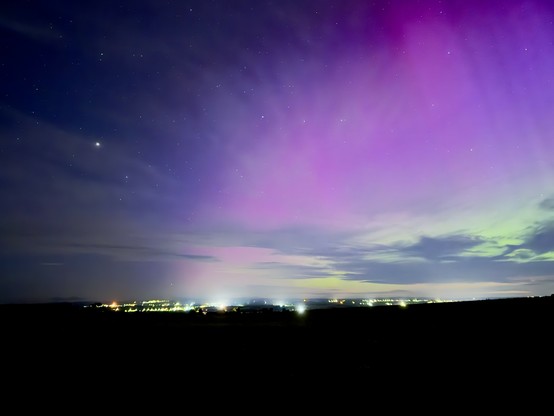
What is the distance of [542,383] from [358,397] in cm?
477

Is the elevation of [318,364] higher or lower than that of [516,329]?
lower

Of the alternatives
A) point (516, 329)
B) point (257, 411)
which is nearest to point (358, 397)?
point (257, 411)

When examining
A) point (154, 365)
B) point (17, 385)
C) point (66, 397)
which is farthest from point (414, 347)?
point (17, 385)

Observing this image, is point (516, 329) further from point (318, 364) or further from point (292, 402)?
point (292, 402)

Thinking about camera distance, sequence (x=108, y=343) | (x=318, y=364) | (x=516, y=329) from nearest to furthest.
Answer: (x=318, y=364), (x=516, y=329), (x=108, y=343)

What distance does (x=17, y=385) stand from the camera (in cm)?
1090

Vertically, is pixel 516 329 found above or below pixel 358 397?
above

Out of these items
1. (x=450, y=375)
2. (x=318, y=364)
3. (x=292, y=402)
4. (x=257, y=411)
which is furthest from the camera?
(x=318, y=364)

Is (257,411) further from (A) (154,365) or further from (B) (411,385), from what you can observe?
(A) (154,365)

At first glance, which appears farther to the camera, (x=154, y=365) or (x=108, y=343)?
(x=108, y=343)

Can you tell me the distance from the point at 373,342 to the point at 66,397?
13120 millimetres

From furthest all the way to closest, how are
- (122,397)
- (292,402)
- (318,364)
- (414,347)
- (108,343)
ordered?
(108,343)
(414,347)
(318,364)
(122,397)
(292,402)

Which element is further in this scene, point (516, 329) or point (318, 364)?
point (516, 329)

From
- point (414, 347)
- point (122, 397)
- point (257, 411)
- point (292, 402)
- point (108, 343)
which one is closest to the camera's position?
point (257, 411)
